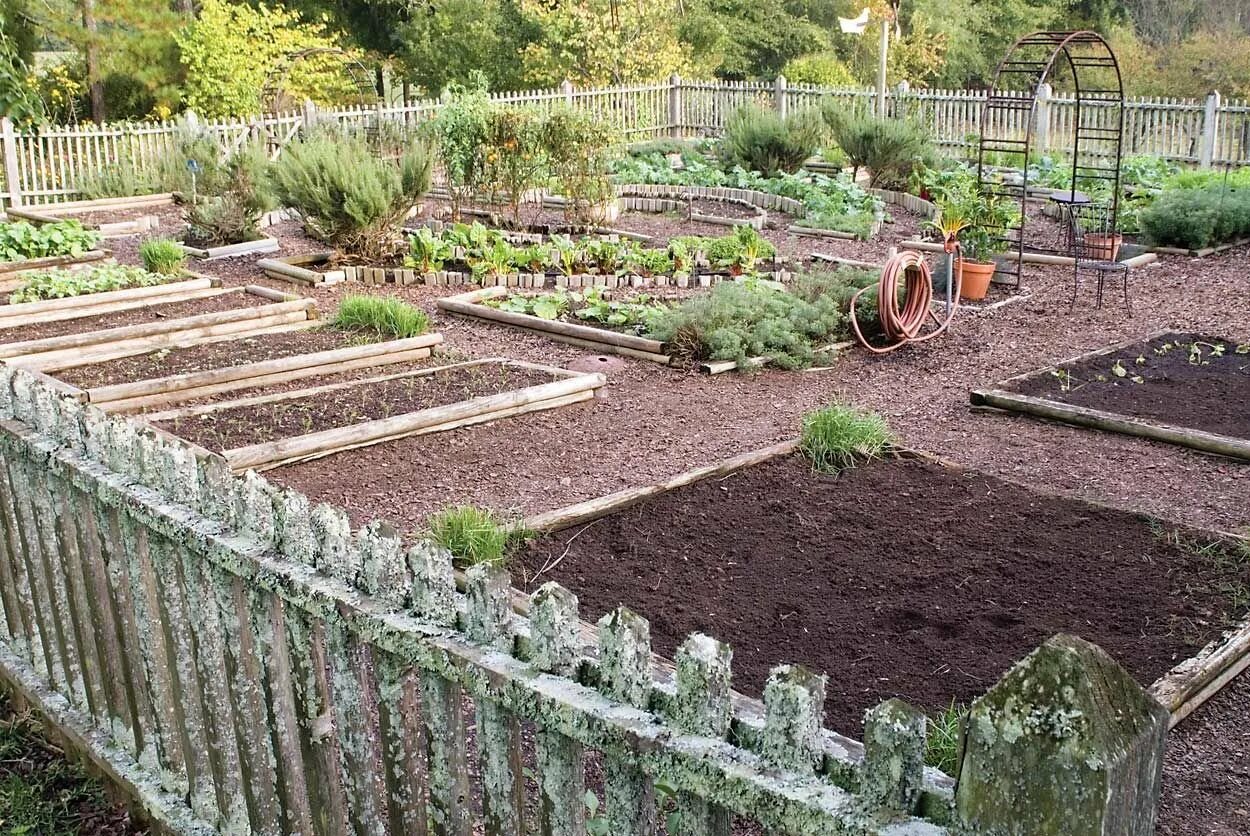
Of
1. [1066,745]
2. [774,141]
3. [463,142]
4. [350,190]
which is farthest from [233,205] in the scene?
[1066,745]

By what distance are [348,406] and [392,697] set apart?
5.28 m

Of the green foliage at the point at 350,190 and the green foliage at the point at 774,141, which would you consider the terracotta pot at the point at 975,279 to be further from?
the green foliage at the point at 774,141

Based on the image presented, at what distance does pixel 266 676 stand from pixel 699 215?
44.4ft

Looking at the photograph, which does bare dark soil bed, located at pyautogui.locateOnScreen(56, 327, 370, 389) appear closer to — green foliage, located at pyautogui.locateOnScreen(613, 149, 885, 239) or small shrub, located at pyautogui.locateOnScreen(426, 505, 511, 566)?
small shrub, located at pyautogui.locateOnScreen(426, 505, 511, 566)

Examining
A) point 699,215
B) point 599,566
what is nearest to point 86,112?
point 699,215

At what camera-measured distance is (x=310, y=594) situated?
102 inches

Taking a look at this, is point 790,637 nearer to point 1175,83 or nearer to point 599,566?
point 599,566

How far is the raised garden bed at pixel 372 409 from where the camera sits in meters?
6.82

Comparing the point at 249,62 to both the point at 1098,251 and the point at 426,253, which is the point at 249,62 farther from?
the point at 1098,251

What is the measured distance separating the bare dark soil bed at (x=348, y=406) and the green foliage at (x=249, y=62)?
70.5ft

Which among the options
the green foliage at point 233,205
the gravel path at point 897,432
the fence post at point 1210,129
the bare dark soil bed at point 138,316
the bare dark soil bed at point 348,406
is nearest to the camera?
the gravel path at point 897,432

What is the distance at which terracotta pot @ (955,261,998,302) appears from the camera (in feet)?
36.9

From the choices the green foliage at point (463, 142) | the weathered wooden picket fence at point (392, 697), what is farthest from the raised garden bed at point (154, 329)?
→ the weathered wooden picket fence at point (392, 697)

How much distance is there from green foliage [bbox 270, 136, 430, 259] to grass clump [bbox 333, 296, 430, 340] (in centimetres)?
268
